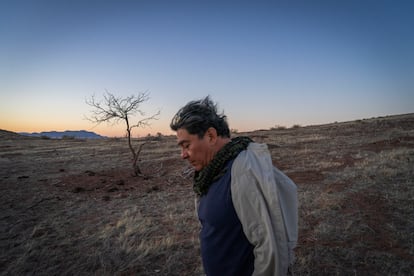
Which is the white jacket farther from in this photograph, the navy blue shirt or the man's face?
the man's face

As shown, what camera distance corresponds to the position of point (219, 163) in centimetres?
154

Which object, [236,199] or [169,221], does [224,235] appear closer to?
[236,199]

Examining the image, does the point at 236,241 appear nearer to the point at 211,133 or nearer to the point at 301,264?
the point at 211,133

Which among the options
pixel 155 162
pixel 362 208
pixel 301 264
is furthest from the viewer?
pixel 155 162

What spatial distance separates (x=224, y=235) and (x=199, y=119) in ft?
2.18

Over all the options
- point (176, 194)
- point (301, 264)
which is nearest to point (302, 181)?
point (176, 194)

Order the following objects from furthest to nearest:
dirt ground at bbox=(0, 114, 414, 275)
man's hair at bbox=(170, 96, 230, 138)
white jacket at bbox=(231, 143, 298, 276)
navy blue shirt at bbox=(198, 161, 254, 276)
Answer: dirt ground at bbox=(0, 114, 414, 275), man's hair at bbox=(170, 96, 230, 138), navy blue shirt at bbox=(198, 161, 254, 276), white jacket at bbox=(231, 143, 298, 276)

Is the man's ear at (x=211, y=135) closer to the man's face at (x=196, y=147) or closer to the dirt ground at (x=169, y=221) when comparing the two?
the man's face at (x=196, y=147)

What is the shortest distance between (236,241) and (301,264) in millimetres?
2731

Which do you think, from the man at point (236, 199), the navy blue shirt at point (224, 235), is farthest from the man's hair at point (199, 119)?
the navy blue shirt at point (224, 235)

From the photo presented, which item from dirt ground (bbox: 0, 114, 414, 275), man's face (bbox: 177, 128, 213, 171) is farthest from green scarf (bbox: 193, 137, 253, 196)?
dirt ground (bbox: 0, 114, 414, 275)

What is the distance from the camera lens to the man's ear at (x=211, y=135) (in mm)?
1664

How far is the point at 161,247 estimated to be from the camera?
444cm

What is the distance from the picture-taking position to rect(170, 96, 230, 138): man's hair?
5.41ft
